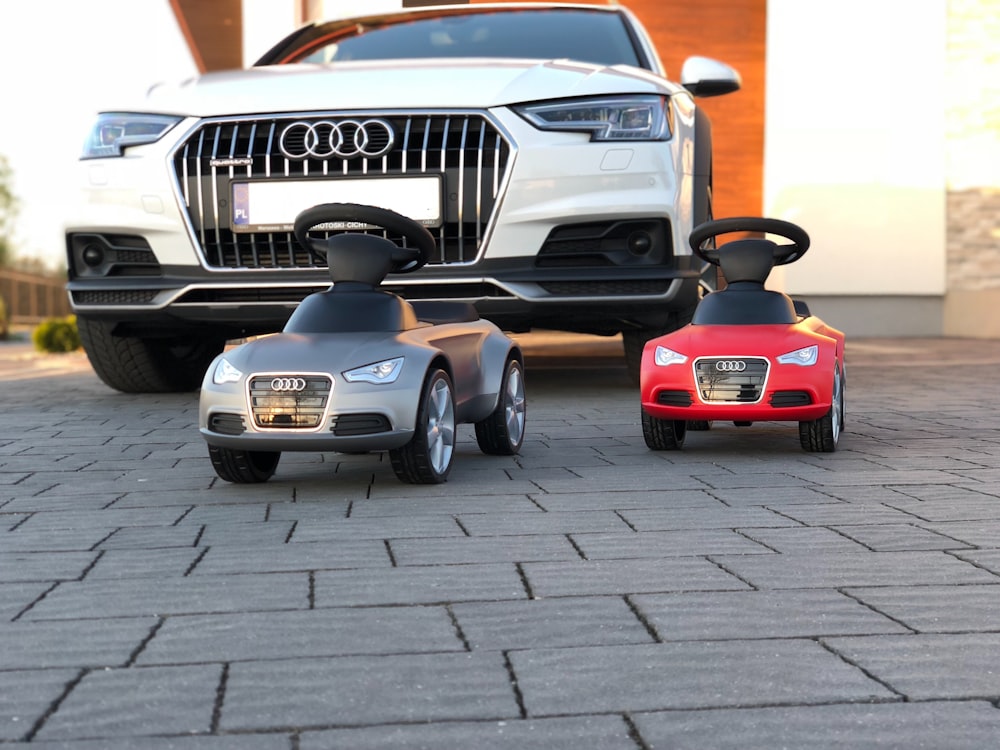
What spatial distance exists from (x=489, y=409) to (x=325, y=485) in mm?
819

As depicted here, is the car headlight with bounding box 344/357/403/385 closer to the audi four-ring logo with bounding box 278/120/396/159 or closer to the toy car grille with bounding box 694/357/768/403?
the toy car grille with bounding box 694/357/768/403

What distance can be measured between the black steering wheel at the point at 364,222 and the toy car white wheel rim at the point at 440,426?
1.53 ft

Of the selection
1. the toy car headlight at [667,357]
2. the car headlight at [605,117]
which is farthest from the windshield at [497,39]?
the toy car headlight at [667,357]

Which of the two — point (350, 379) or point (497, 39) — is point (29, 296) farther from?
point (350, 379)

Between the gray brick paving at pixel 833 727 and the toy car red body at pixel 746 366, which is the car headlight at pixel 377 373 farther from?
the gray brick paving at pixel 833 727

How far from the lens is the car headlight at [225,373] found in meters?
4.39

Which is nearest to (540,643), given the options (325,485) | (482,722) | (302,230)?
(482,722)

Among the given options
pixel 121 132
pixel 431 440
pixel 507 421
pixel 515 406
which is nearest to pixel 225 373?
pixel 431 440

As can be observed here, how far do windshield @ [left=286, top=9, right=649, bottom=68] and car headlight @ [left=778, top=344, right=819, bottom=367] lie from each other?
2708mm

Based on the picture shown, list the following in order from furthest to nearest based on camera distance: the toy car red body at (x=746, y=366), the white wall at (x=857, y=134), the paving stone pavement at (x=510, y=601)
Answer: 1. the white wall at (x=857, y=134)
2. the toy car red body at (x=746, y=366)
3. the paving stone pavement at (x=510, y=601)

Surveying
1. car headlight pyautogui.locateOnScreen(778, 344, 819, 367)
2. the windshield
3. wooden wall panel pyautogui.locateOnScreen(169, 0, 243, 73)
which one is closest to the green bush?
wooden wall panel pyautogui.locateOnScreen(169, 0, 243, 73)

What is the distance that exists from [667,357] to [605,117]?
175 cm

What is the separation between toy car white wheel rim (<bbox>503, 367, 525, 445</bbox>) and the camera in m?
5.42

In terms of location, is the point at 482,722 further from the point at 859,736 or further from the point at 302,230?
the point at 302,230
